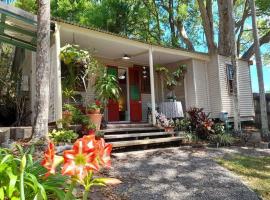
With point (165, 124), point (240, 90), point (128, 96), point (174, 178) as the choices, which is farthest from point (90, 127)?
point (240, 90)

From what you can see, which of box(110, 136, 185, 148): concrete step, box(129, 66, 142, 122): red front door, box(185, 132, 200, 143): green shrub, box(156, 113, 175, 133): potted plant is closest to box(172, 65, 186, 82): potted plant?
box(129, 66, 142, 122): red front door

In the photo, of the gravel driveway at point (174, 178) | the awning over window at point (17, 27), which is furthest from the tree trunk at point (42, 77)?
the gravel driveway at point (174, 178)

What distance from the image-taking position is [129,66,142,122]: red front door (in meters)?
13.5

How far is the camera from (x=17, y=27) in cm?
887

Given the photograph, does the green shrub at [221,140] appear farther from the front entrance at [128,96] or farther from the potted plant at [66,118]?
the potted plant at [66,118]

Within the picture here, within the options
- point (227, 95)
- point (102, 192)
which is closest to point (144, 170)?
point (102, 192)

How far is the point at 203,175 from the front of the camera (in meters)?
6.48

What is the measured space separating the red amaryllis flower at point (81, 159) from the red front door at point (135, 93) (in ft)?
37.9

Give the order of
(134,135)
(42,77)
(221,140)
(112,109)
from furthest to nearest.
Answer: (112,109)
(221,140)
(134,135)
(42,77)

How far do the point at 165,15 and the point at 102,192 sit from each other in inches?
804

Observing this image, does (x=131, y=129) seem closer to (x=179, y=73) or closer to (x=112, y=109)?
(x=112, y=109)

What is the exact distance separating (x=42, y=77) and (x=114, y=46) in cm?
434

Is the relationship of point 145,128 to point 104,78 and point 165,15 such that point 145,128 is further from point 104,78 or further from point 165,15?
point 165,15

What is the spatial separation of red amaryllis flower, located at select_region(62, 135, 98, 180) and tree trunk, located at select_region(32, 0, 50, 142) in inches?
211
